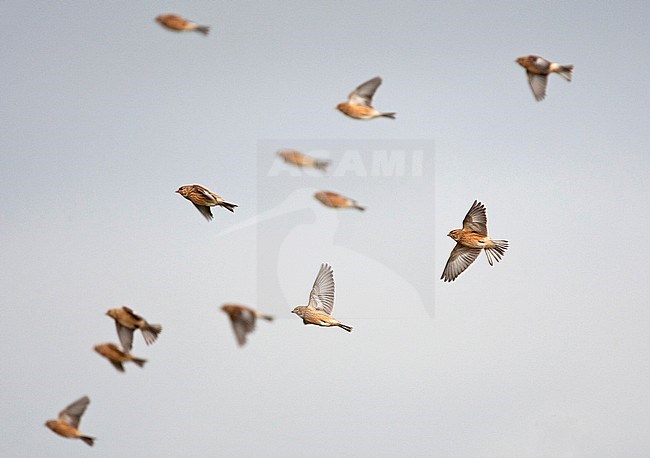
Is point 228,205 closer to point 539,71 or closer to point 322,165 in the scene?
point 322,165

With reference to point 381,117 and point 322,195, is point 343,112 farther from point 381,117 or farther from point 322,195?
point 322,195

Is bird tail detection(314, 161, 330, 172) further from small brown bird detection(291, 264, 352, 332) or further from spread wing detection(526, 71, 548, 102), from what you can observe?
small brown bird detection(291, 264, 352, 332)

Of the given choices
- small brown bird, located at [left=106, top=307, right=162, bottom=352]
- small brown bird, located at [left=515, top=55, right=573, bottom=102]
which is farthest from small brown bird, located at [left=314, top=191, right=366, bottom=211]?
small brown bird, located at [left=515, top=55, right=573, bottom=102]

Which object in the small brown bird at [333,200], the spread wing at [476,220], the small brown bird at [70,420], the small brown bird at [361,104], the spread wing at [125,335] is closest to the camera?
the small brown bird at [333,200]

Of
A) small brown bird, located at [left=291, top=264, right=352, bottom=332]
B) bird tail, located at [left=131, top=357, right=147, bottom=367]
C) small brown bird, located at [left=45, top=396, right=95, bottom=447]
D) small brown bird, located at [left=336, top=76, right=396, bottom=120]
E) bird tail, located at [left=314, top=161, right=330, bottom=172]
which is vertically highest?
small brown bird, located at [left=336, top=76, right=396, bottom=120]

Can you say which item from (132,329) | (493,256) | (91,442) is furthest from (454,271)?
(91,442)

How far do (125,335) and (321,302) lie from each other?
154cm

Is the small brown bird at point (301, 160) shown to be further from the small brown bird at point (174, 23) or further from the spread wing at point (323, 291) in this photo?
the spread wing at point (323, 291)

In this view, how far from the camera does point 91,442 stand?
394 centimetres

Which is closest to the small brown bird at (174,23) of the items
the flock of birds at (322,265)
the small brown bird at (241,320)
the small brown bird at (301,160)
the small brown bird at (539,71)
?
the flock of birds at (322,265)

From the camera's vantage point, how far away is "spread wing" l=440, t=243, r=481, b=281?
5.25m

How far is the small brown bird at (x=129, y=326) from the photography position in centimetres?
403

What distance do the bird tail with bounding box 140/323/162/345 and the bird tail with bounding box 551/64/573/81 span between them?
2.43 meters

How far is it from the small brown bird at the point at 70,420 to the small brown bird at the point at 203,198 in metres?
1.15
